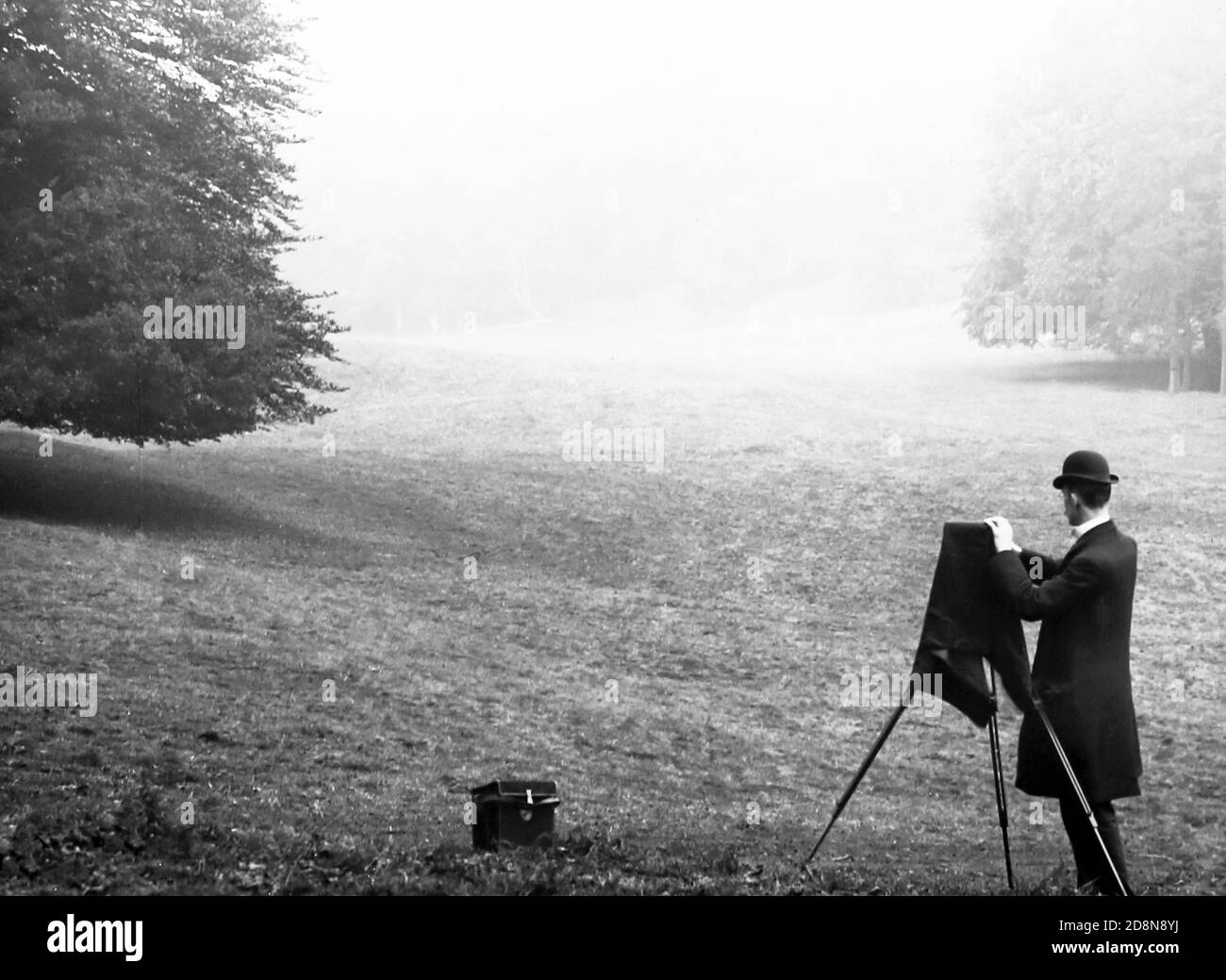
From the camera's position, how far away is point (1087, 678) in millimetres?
5105

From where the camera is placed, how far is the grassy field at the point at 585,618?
284 inches

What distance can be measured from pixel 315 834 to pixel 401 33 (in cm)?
1275

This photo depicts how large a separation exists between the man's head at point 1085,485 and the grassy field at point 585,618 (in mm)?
1768

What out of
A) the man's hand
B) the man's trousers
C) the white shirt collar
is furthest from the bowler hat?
the man's trousers

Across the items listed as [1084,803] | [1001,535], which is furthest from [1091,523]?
[1084,803]

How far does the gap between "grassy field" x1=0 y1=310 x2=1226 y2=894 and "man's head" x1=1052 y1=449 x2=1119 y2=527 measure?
1.77m

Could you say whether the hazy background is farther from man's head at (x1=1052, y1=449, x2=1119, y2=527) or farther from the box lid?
man's head at (x1=1052, y1=449, x2=1119, y2=527)

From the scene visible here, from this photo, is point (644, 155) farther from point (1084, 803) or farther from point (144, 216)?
point (1084, 803)

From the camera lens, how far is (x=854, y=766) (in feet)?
34.3

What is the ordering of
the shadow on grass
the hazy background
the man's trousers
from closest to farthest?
the man's trousers
the shadow on grass
the hazy background

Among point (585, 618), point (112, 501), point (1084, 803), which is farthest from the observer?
point (112, 501)

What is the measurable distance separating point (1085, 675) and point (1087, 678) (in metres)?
0.01

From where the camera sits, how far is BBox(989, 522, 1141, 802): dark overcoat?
16.4ft
